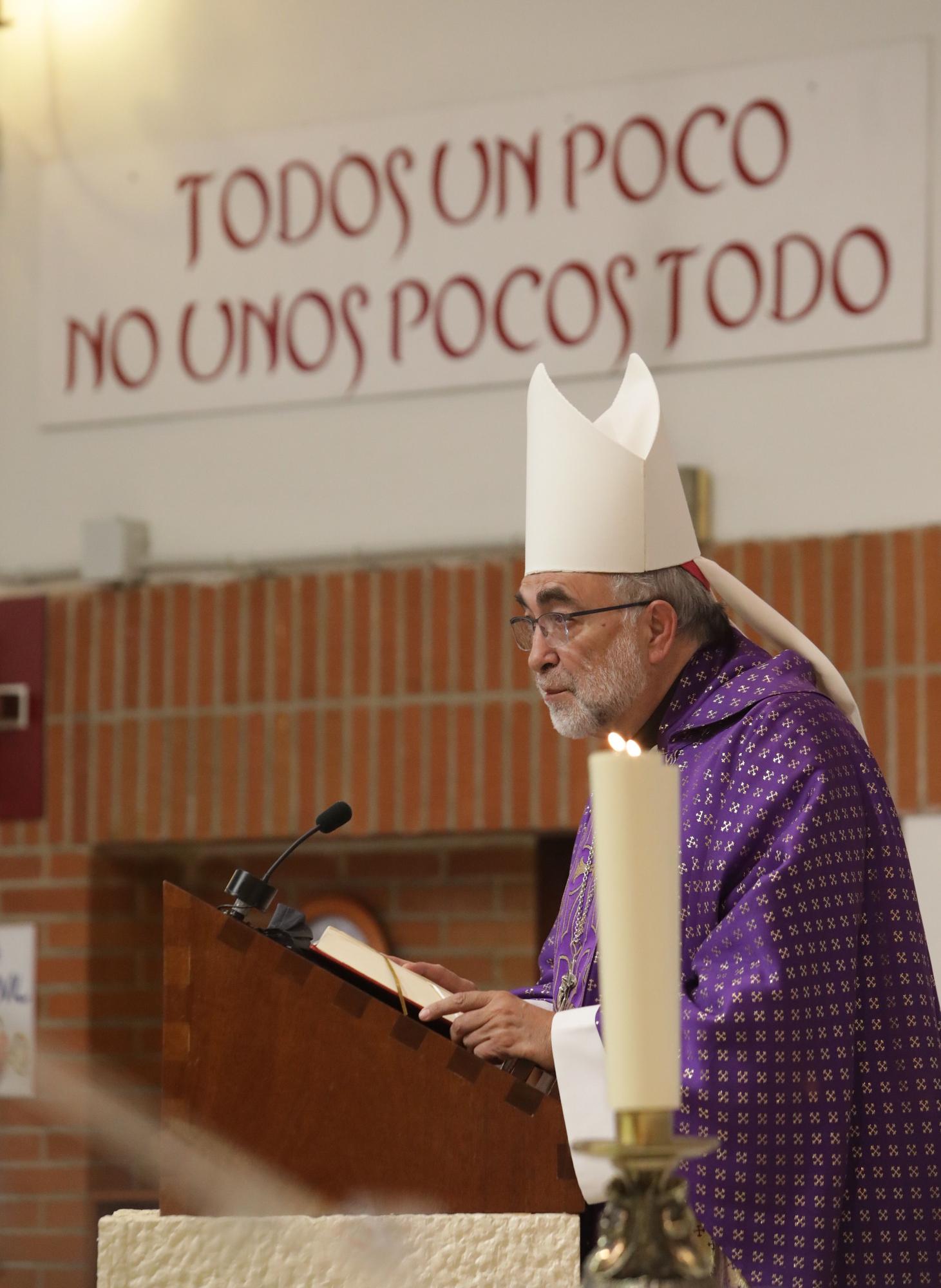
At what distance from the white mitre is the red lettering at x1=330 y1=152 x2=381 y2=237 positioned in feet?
6.06

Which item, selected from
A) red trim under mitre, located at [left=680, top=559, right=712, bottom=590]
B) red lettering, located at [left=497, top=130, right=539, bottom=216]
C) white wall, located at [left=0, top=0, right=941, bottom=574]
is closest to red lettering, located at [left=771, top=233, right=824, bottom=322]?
white wall, located at [left=0, top=0, right=941, bottom=574]

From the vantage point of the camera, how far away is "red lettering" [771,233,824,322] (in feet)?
13.5

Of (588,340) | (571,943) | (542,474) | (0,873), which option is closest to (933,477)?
(588,340)

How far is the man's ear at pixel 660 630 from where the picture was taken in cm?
257

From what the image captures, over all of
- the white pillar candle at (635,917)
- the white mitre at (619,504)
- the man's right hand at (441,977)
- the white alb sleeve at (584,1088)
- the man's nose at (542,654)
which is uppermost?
the white mitre at (619,504)

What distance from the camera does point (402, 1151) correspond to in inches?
78.5

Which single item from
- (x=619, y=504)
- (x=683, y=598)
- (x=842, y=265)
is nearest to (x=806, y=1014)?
(x=683, y=598)

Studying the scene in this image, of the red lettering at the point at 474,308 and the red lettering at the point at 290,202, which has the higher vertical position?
the red lettering at the point at 290,202

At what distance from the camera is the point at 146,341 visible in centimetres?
473

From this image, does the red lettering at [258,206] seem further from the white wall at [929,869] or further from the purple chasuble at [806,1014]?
the purple chasuble at [806,1014]

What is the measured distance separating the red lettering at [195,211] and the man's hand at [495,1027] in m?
2.95

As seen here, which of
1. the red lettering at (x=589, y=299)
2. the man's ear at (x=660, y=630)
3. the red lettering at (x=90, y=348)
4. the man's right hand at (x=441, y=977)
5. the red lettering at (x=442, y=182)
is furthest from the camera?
the red lettering at (x=90, y=348)

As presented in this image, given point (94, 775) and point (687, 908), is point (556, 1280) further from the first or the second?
point (94, 775)

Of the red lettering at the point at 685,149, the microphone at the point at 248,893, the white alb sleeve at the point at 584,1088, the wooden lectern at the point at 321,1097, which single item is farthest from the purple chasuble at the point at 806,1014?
the red lettering at the point at 685,149
